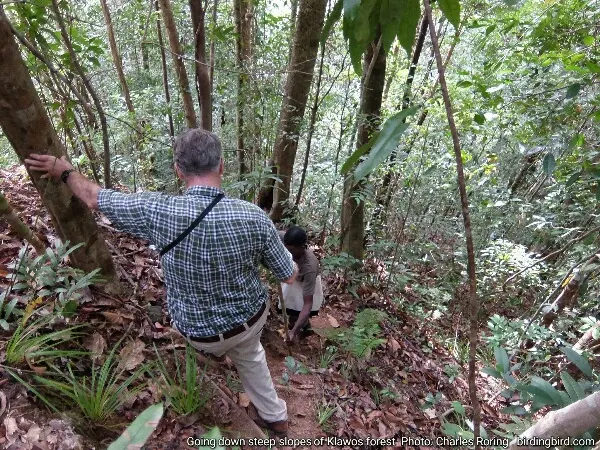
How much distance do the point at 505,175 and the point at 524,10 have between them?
3.45 metres

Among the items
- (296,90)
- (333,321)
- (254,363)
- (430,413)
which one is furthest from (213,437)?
(296,90)

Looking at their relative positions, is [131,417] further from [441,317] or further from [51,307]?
[441,317]

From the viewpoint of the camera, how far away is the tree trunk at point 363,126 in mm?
4785

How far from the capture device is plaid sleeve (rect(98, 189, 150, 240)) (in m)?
2.13

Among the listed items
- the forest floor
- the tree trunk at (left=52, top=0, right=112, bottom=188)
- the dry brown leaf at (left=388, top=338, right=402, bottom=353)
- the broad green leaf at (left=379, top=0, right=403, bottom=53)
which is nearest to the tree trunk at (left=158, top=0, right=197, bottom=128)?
the tree trunk at (left=52, top=0, right=112, bottom=188)

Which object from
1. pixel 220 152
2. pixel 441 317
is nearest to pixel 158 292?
pixel 220 152

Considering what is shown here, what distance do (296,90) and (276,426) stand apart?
156 inches

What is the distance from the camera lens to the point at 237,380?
323 centimetres

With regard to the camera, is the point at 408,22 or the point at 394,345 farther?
the point at 394,345

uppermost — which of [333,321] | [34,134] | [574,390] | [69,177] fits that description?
[34,134]

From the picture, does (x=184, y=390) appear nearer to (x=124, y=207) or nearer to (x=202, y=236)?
(x=202, y=236)

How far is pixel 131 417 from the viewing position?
234cm

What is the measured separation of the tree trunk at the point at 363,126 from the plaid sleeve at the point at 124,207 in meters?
2.78

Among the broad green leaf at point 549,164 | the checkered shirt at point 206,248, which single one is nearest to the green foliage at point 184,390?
the checkered shirt at point 206,248
